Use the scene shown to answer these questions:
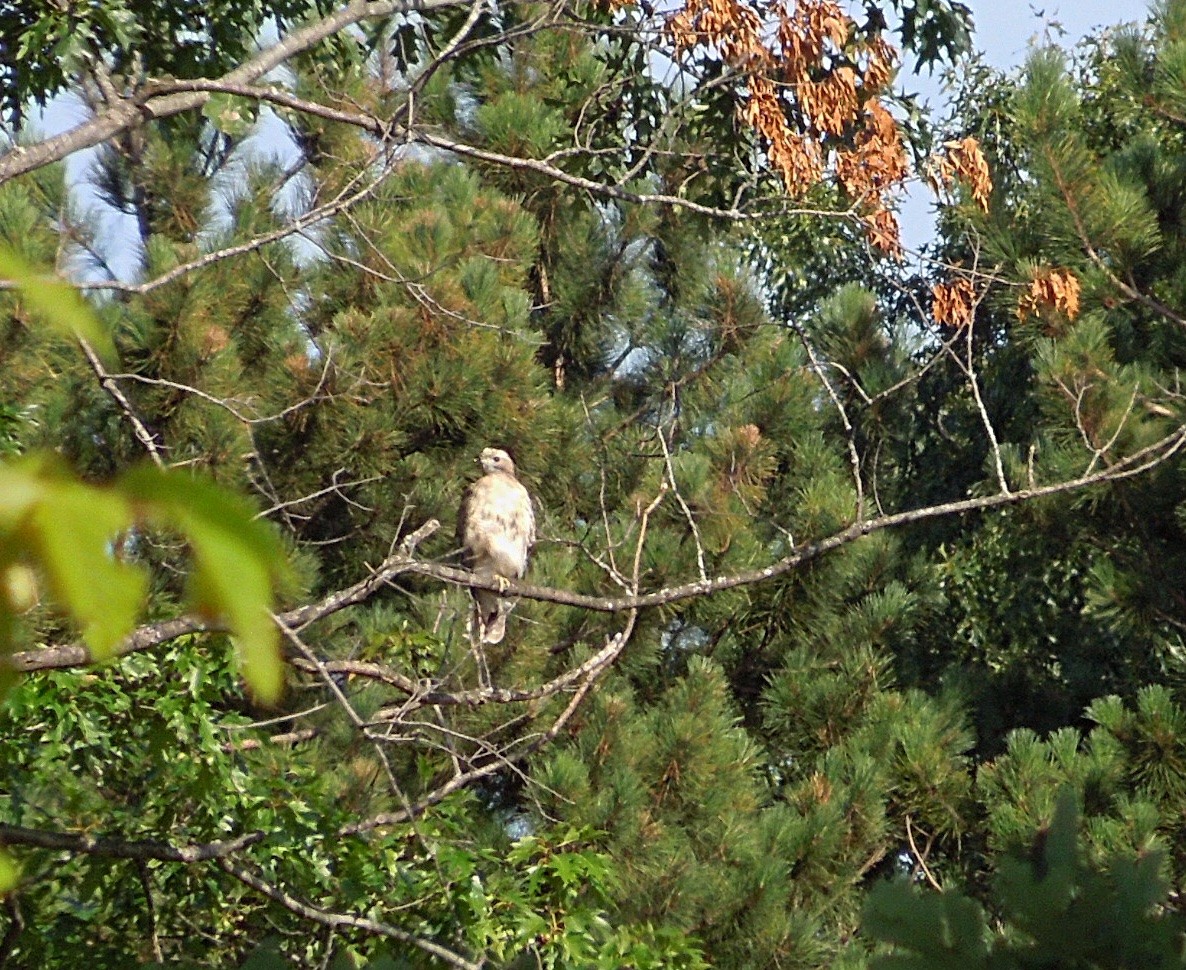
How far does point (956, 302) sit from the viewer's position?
4.75 metres

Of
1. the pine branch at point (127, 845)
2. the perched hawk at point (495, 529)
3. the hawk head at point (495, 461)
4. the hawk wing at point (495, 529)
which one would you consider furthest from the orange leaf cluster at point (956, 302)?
the hawk head at point (495, 461)

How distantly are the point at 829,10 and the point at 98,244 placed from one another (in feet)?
15.3

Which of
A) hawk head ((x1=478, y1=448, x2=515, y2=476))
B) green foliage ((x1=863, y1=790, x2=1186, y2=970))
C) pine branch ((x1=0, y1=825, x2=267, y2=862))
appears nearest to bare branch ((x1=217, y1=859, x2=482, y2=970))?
pine branch ((x1=0, y1=825, x2=267, y2=862))

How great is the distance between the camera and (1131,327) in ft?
32.0

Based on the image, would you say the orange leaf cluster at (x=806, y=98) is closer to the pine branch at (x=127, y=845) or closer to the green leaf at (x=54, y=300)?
the pine branch at (x=127, y=845)

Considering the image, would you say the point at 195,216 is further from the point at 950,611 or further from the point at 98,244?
the point at 950,611

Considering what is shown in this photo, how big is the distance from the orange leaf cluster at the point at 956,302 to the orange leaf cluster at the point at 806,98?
0.81ft

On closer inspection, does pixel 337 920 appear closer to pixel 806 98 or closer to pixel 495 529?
pixel 806 98

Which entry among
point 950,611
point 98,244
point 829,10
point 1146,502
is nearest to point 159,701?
point 829,10

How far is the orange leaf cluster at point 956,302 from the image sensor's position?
475 cm

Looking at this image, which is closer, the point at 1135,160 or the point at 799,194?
the point at 799,194

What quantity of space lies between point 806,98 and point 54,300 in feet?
13.3

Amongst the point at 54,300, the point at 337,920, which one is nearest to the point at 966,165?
the point at 337,920

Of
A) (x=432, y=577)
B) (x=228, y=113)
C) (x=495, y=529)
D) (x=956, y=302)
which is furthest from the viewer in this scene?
(x=495, y=529)
